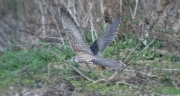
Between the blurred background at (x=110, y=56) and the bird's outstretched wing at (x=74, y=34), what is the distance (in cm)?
58

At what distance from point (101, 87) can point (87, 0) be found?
12.9ft

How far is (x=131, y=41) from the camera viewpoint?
11391 millimetres

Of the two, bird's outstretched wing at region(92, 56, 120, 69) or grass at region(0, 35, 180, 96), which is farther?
grass at region(0, 35, 180, 96)

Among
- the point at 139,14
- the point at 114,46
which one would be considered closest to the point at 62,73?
the point at 114,46

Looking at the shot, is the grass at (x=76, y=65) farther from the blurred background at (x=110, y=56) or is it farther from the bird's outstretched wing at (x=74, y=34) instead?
the bird's outstretched wing at (x=74, y=34)

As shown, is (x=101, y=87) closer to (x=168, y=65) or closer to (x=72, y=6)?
(x=168, y=65)

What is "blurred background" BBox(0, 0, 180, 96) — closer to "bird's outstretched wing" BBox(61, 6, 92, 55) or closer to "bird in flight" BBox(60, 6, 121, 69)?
"bird in flight" BBox(60, 6, 121, 69)

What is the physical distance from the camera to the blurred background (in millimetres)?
9117

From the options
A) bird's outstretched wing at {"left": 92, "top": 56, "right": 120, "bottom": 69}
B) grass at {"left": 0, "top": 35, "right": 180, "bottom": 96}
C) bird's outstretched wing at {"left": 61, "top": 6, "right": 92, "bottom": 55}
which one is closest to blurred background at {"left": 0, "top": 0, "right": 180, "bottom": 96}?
grass at {"left": 0, "top": 35, "right": 180, "bottom": 96}

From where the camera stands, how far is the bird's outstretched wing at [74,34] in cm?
881

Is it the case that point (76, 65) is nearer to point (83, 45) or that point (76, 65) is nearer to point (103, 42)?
point (103, 42)

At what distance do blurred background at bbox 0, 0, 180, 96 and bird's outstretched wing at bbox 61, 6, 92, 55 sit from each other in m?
0.58

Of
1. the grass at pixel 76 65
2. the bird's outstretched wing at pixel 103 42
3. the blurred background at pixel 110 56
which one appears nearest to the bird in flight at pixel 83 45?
the bird's outstretched wing at pixel 103 42

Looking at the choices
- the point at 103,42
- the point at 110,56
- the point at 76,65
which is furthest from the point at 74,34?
the point at 110,56
